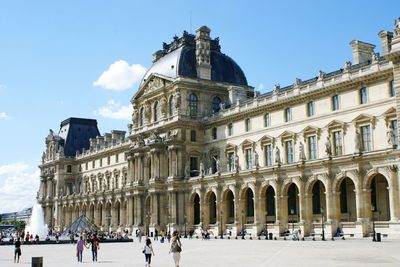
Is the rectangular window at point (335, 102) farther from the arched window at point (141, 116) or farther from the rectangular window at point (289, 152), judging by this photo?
the arched window at point (141, 116)

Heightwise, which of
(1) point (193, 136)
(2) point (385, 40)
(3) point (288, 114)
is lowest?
(1) point (193, 136)

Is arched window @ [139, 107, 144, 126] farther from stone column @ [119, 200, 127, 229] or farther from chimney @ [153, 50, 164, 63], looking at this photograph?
stone column @ [119, 200, 127, 229]

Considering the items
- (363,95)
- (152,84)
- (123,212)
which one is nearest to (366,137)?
(363,95)

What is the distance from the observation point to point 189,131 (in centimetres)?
7450

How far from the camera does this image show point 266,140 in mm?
64250

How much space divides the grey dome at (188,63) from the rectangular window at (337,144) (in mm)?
25933

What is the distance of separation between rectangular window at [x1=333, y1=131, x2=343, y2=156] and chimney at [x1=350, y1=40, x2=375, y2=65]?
25.3 feet

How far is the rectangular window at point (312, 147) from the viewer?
58125 millimetres

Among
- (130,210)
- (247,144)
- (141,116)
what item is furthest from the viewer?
(141,116)

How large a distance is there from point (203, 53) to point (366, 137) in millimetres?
31013

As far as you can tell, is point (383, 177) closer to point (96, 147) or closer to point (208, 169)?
point (208, 169)

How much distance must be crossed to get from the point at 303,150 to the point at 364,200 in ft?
31.4

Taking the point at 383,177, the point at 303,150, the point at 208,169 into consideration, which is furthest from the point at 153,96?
the point at 383,177

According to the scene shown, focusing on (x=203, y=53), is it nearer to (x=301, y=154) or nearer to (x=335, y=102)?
(x=335, y=102)
